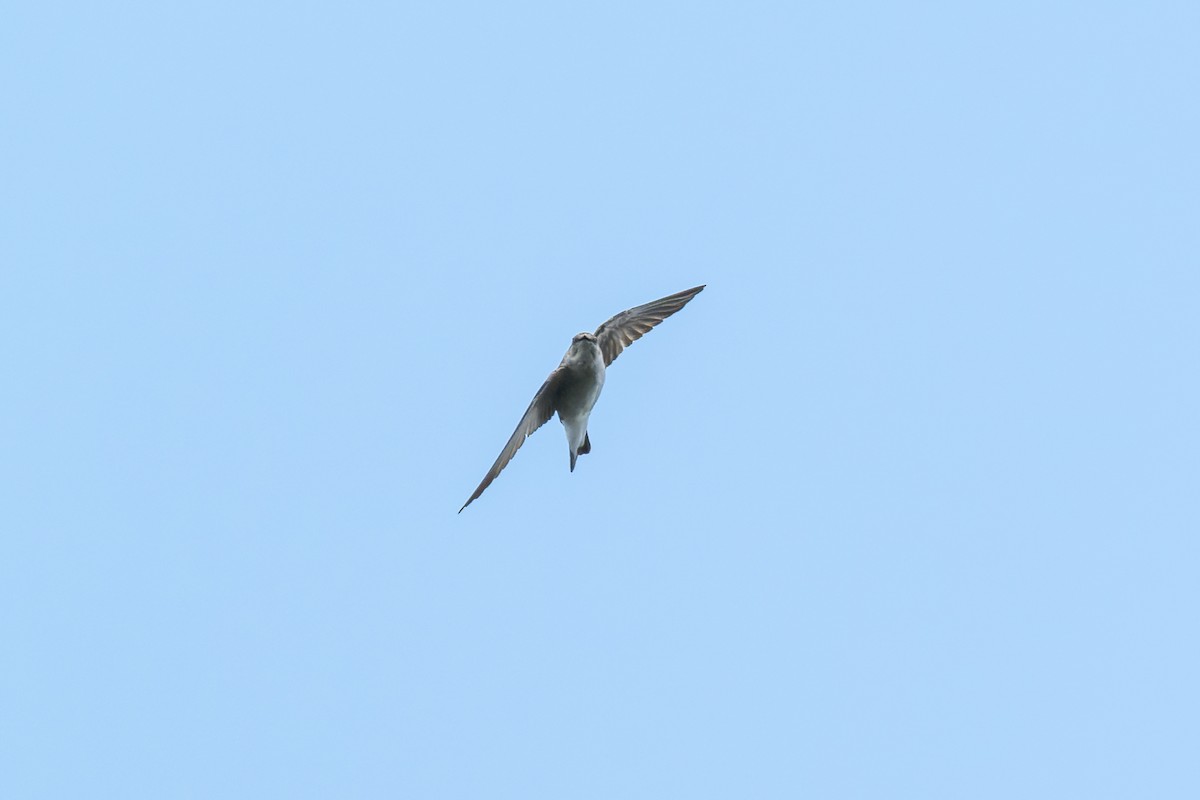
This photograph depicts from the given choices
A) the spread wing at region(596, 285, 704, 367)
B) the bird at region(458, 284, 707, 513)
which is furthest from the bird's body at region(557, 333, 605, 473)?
the spread wing at region(596, 285, 704, 367)

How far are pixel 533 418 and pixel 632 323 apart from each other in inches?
130

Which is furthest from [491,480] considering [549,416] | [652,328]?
[652,328]

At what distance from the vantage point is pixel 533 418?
858 inches

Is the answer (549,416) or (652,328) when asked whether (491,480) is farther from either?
(652,328)

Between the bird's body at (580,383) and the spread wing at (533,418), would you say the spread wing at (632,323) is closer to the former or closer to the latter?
the bird's body at (580,383)

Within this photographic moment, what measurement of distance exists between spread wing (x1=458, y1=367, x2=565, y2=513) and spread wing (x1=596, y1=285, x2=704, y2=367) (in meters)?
1.82

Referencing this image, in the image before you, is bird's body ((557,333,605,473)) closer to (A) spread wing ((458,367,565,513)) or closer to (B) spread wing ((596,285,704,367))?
(A) spread wing ((458,367,565,513))

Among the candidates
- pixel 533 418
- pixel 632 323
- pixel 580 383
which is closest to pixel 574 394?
pixel 580 383

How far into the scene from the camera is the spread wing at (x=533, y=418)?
20.2m

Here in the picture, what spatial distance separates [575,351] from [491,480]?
318 centimetres

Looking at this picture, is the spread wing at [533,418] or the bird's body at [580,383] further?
the bird's body at [580,383]

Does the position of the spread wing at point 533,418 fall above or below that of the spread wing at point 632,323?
below

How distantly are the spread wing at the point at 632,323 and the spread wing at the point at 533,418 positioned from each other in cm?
182

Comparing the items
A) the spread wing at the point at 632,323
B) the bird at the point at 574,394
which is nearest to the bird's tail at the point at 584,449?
the bird at the point at 574,394
